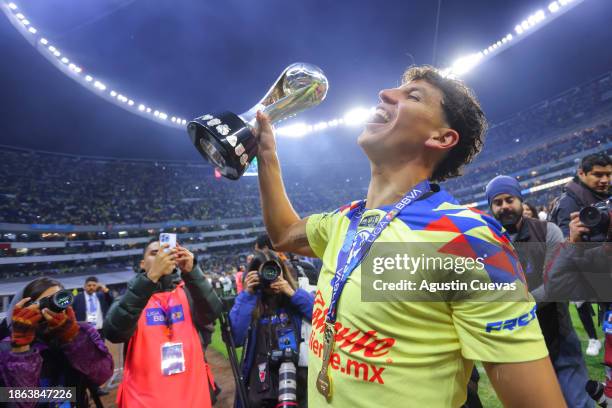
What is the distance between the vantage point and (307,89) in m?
1.73

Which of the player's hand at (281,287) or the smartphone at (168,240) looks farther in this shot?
the player's hand at (281,287)

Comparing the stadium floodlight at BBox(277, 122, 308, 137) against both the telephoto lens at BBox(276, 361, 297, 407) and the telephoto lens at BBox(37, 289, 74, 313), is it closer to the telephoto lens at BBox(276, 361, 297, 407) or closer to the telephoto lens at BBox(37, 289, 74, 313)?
the telephoto lens at BBox(37, 289, 74, 313)

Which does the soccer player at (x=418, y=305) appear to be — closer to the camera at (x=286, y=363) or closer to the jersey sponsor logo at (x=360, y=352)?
the jersey sponsor logo at (x=360, y=352)

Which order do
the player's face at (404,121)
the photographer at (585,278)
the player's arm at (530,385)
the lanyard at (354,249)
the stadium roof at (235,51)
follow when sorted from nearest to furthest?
the player's arm at (530,385) → the lanyard at (354,249) → the player's face at (404,121) → the photographer at (585,278) → the stadium roof at (235,51)

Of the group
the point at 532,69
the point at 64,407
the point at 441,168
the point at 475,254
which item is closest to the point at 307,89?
the point at 441,168

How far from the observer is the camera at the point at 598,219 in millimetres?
1949

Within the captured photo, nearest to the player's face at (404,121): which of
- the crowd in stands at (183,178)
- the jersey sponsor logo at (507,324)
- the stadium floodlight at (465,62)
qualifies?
the jersey sponsor logo at (507,324)

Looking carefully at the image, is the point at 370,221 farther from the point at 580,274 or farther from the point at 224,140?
the point at 580,274

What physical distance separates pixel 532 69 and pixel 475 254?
36.7 metres

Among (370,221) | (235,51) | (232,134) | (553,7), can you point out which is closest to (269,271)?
(232,134)

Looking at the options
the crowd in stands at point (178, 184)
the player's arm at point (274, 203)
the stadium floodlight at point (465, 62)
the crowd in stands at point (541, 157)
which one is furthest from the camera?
the crowd in stands at point (541, 157)

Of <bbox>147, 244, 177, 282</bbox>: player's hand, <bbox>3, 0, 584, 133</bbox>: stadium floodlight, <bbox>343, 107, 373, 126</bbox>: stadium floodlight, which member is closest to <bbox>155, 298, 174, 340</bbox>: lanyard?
<bbox>147, 244, 177, 282</bbox>: player's hand

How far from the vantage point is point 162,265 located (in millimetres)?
2344

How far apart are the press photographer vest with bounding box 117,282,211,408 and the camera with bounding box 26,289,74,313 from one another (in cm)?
51
